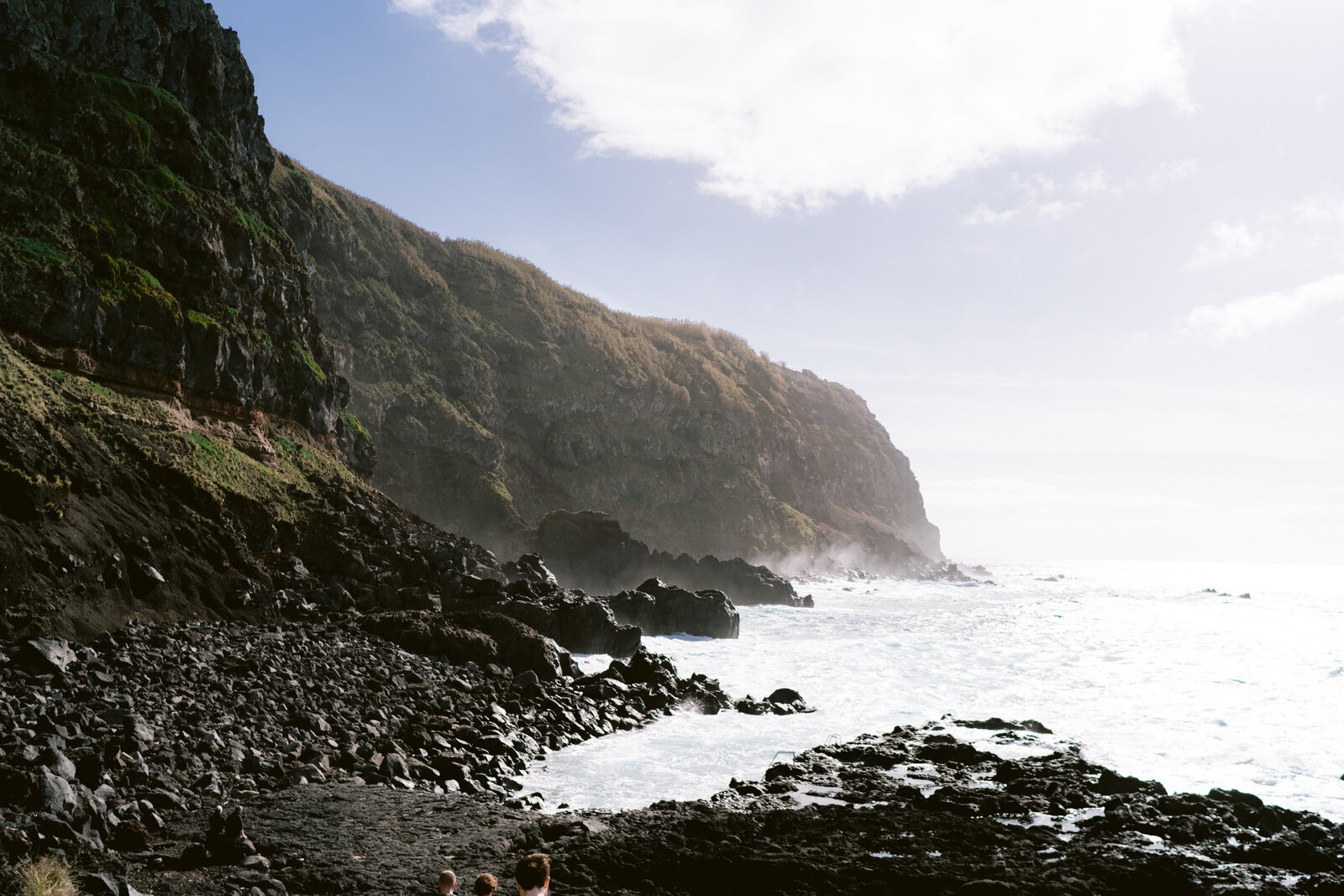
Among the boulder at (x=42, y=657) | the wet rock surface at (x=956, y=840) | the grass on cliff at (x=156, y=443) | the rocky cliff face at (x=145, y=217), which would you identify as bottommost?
the wet rock surface at (x=956, y=840)

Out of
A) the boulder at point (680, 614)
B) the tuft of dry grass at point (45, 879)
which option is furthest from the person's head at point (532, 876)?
the boulder at point (680, 614)

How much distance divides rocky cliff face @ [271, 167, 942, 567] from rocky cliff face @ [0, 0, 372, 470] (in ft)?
68.1

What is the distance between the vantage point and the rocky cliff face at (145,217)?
2523 centimetres

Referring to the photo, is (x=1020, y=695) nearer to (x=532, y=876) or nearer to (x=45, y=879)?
(x=532, y=876)

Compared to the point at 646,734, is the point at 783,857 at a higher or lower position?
higher

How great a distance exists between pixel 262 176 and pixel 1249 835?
50385 millimetres

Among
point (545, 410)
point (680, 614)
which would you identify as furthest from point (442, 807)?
point (545, 410)

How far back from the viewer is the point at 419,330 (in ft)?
305

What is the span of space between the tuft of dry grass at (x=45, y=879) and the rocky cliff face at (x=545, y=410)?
58.6 metres

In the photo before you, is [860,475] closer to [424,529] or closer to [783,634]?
[783,634]

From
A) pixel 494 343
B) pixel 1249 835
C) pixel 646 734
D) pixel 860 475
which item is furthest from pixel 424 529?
pixel 860 475

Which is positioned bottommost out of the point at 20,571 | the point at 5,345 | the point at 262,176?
the point at 20,571

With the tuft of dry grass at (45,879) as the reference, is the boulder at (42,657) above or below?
above

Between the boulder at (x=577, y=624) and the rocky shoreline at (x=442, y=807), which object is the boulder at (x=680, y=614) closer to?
the boulder at (x=577, y=624)
